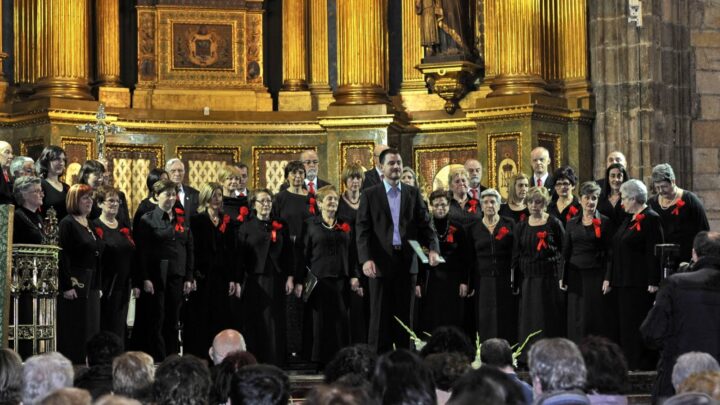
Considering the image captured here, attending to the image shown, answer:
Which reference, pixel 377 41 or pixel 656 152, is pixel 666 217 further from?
pixel 377 41

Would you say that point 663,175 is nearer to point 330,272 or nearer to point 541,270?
point 541,270

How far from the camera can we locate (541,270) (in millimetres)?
12867

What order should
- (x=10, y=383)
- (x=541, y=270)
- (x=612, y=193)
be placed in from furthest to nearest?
(x=612, y=193) → (x=541, y=270) → (x=10, y=383)

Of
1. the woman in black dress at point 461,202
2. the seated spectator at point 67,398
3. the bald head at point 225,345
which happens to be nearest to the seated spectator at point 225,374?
the bald head at point 225,345

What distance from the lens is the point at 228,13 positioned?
693 inches

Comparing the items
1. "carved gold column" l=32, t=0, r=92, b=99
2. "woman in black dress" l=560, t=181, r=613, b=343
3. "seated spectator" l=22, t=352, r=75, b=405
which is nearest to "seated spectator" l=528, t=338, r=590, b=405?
"seated spectator" l=22, t=352, r=75, b=405

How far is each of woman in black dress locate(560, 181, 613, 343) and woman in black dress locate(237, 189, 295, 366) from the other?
2.31 m

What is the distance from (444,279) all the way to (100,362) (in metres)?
4.95

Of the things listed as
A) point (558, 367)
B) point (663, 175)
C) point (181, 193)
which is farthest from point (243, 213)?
point (558, 367)

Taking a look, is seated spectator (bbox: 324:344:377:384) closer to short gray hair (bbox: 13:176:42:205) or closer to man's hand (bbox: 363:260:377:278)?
man's hand (bbox: 363:260:377:278)

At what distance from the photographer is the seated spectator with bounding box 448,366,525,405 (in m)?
5.54

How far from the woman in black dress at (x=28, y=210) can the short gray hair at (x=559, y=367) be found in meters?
5.05

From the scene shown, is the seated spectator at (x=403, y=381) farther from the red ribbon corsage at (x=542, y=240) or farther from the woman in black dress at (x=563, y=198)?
the woman in black dress at (x=563, y=198)

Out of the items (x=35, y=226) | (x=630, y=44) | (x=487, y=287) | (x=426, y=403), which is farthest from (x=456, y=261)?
(x=426, y=403)
